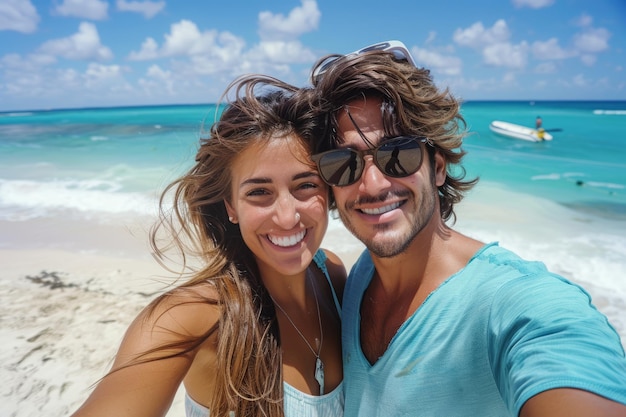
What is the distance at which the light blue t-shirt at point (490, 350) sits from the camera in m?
1.32

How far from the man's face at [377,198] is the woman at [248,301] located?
181 millimetres

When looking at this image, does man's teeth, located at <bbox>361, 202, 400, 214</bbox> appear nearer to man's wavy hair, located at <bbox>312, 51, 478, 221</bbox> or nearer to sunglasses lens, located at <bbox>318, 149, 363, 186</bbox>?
sunglasses lens, located at <bbox>318, 149, 363, 186</bbox>

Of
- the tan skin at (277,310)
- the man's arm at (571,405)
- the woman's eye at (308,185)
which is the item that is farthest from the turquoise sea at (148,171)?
the man's arm at (571,405)

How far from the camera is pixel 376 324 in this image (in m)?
2.22

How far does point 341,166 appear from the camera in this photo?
2.19 metres

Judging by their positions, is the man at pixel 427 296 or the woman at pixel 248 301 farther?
the woman at pixel 248 301

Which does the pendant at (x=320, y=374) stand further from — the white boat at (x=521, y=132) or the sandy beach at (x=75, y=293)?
the white boat at (x=521, y=132)

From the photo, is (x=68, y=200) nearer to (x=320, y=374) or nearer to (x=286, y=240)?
(x=286, y=240)

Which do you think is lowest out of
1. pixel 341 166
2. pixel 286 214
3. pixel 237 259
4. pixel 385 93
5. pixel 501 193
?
pixel 501 193

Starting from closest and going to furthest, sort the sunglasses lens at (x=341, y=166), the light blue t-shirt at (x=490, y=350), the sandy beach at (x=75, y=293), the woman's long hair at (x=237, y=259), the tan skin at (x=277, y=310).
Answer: the light blue t-shirt at (x=490, y=350) → the tan skin at (x=277, y=310) → the woman's long hair at (x=237, y=259) → the sunglasses lens at (x=341, y=166) → the sandy beach at (x=75, y=293)

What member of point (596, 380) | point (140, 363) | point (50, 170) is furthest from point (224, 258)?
point (50, 170)

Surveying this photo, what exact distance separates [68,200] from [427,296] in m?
11.8

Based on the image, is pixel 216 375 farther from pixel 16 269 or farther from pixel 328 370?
pixel 16 269

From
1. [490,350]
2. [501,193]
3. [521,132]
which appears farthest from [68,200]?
[521,132]
